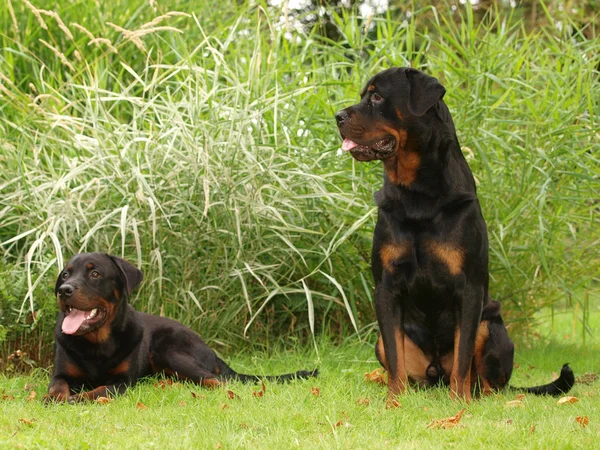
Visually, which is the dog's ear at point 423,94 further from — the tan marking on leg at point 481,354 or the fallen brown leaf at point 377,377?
the fallen brown leaf at point 377,377

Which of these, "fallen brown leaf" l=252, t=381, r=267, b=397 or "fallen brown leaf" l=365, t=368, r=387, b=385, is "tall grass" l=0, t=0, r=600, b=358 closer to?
"fallen brown leaf" l=365, t=368, r=387, b=385

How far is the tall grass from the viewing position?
5.42 metres

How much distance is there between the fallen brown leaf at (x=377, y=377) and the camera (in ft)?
15.5

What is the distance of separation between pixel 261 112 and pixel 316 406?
226 cm

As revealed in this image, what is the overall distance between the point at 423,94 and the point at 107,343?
2.11 meters

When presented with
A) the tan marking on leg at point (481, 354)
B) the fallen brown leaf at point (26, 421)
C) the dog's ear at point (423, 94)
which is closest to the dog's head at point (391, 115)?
the dog's ear at point (423, 94)

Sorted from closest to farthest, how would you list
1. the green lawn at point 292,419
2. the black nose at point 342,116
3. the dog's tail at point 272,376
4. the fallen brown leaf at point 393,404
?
the green lawn at point 292,419, the fallen brown leaf at point 393,404, the black nose at point 342,116, the dog's tail at point 272,376

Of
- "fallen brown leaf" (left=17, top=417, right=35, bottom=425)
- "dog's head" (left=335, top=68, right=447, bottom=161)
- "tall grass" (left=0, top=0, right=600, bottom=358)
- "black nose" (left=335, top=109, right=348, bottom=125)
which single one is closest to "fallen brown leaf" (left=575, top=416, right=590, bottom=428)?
"dog's head" (left=335, top=68, right=447, bottom=161)

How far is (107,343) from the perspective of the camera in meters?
4.61

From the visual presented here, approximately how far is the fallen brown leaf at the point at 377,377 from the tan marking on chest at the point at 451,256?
0.96 metres

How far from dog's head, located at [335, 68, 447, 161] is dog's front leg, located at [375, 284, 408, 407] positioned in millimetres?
685

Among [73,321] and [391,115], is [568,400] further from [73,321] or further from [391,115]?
[73,321]

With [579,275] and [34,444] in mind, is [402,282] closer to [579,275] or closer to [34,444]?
[34,444]

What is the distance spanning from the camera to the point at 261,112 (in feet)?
18.3
